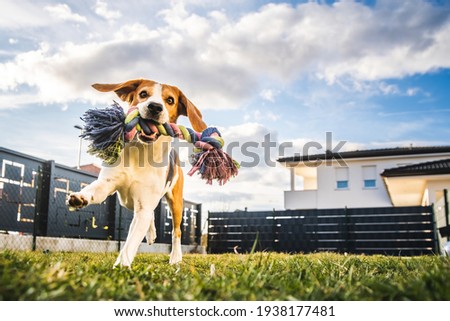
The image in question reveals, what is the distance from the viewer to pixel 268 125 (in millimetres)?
5195

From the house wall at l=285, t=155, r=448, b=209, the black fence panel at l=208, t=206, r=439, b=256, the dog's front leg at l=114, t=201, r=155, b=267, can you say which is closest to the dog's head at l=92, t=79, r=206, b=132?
the dog's front leg at l=114, t=201, r=155, b=267

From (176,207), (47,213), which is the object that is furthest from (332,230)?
(176,207)

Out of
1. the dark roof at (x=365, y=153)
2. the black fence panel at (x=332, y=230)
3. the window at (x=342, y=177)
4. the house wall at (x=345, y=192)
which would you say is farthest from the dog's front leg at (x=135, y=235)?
the window at (x=342, y=177)

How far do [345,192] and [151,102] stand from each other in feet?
72.8

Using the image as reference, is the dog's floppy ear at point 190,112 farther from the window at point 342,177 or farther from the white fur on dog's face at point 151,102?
the window at point 342,177

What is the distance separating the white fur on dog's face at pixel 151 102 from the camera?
3.82 metres

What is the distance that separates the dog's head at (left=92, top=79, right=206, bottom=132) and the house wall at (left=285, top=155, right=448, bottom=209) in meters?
21.0

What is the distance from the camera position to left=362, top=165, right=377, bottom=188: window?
24531 millimetres

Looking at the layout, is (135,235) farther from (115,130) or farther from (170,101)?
(170,101)

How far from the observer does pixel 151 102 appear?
12.6 ft

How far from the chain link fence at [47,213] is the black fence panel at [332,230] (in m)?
4.04

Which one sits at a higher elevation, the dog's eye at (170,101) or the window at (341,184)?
the window at (341,184)
